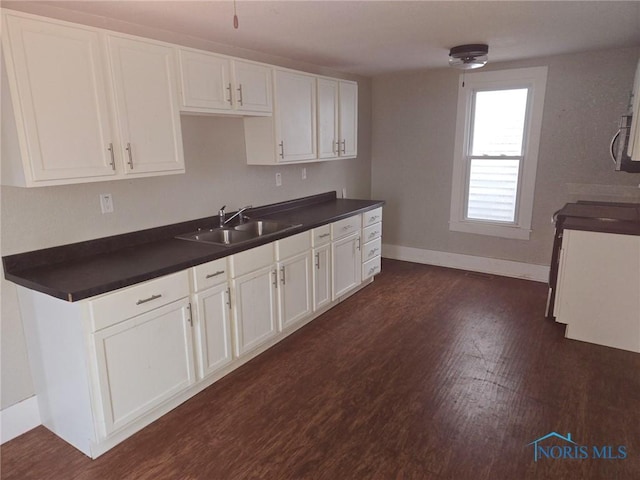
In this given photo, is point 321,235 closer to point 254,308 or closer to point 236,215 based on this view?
point 236,215

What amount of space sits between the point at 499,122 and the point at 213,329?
3.68 m

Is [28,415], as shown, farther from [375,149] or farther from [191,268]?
[375,149]

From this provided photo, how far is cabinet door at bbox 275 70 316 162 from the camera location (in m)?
3.30

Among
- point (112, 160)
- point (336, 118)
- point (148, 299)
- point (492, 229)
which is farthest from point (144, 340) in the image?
point (492, 229)

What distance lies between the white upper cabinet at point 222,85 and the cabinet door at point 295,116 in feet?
0.50

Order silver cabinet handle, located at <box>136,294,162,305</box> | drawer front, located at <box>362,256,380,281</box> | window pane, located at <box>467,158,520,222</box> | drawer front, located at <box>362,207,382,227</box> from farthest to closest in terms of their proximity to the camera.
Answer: window pane, located at <box>467,158,520,222</box>
drawer front, located at <box>362,256,380,281</box>
drawer front, located at <box>362,207,382,227</box>
silver cabinet handle, located at <box>136,294,162,305</box>

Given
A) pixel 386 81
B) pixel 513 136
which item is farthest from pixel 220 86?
pixel 513 136

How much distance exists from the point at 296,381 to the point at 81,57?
221cm

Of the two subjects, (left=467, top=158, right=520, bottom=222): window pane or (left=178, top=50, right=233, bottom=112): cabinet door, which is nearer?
(left=178, top=50, right=233, bottom=112): cabinet door

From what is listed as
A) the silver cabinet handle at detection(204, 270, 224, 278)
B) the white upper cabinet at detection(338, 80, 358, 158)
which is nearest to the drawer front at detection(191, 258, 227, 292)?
the silver cabinet handle at detection(204, 270, 224, 278)

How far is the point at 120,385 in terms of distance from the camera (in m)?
2.08

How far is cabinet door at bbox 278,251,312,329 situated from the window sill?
2325mm

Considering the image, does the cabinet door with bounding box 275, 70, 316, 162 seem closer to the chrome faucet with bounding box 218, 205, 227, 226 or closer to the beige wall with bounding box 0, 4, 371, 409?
the beige wall with bounding box 0, 4, 371, 409

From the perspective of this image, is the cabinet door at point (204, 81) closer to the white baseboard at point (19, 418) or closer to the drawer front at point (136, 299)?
the drawer front at point (136, 299)
